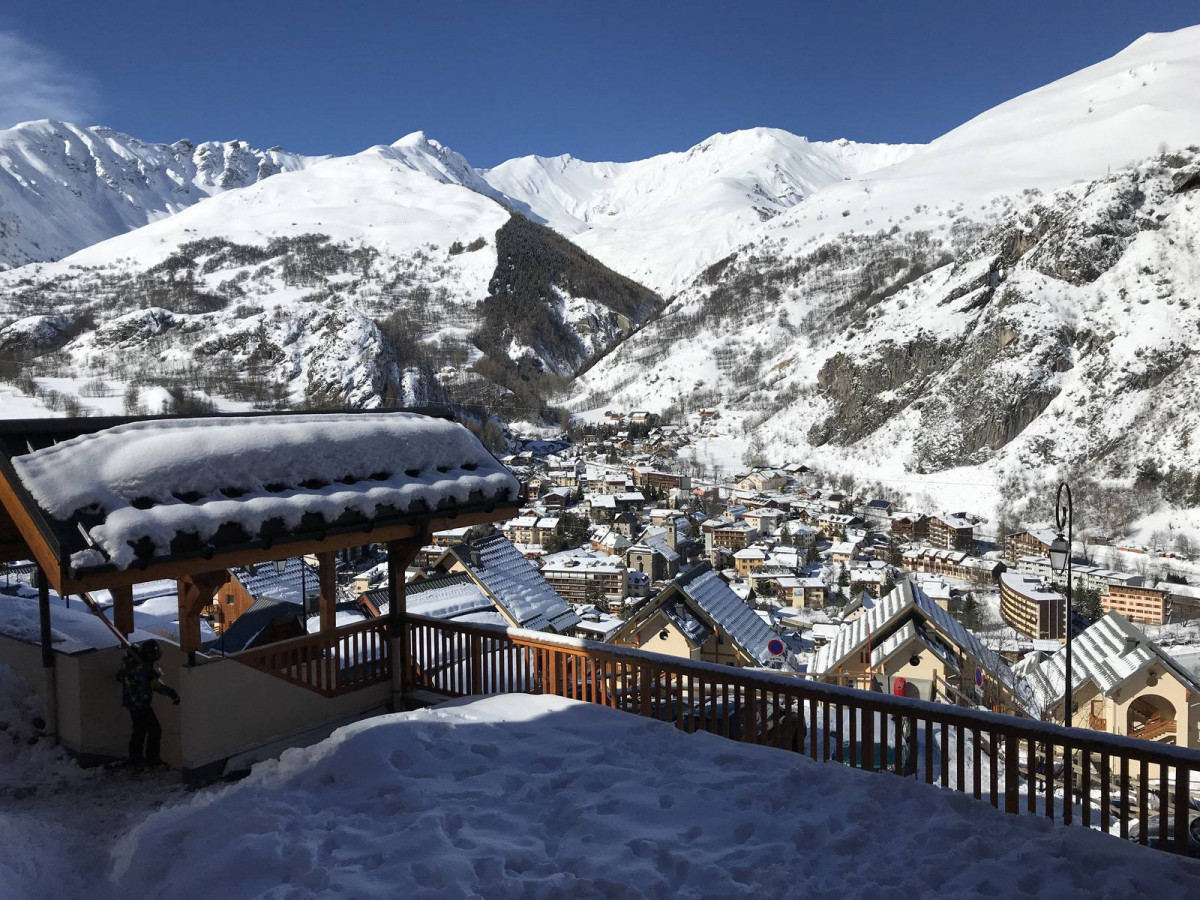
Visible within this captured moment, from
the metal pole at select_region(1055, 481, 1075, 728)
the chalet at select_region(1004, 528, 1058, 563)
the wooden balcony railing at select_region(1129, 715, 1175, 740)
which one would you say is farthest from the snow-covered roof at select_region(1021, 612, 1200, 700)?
the chalet at select_region(1004, 528, 1058, 563)

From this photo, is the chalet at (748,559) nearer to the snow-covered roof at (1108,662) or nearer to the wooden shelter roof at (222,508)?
the snow-covered roof at (1108,662)

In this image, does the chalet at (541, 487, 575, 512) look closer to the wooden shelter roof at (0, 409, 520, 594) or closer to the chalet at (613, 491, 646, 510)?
the chalet at (613, 491, 646, 510)

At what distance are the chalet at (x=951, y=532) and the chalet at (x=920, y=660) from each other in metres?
37.3

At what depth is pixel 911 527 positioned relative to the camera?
51000 millimetres

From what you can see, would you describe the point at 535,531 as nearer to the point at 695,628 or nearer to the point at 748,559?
the point at 748,559

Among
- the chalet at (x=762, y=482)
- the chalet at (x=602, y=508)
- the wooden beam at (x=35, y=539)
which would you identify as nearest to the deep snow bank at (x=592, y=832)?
the wooden beam at (x=35, y=539)

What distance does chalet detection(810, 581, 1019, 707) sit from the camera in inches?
473

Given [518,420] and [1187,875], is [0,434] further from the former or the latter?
[518,420]

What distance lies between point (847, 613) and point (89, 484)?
31.8 metres

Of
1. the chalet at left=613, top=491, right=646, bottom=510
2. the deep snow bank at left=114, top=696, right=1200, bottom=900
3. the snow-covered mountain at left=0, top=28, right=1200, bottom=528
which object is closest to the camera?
the deep snow bank at left=114, top=696, right=1200, bottom=900

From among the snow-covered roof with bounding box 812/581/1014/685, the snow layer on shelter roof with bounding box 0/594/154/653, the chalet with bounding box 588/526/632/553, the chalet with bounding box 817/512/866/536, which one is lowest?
the chalet with bounding box 817/512/866/536

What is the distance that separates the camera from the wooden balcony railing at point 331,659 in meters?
5.41

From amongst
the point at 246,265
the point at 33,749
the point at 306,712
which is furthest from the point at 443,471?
the point at 246,265

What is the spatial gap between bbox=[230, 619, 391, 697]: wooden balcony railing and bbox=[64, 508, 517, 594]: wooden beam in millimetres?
738
